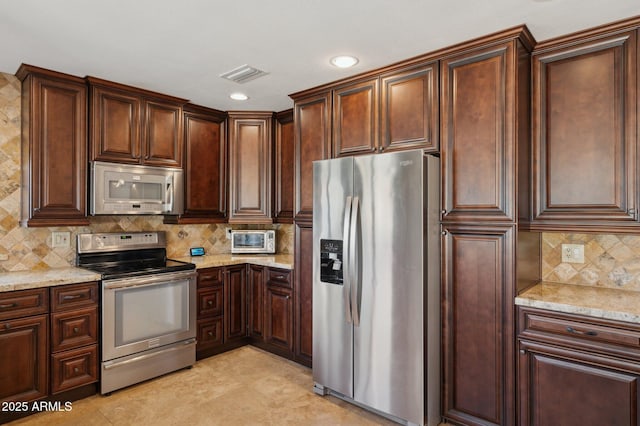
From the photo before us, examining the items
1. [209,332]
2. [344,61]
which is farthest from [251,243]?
[344,61]

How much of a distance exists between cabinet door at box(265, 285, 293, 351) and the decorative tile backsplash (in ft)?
6.95

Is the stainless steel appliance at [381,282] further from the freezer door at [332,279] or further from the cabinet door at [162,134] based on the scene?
the cabinet door at [162,134]

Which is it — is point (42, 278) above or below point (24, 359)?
above

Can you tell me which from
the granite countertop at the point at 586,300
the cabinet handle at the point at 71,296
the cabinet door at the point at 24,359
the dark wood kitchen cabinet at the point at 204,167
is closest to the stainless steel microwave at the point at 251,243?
the dark wood kitchen cabinet at the point at 204,167

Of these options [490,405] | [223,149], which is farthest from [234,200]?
[490,405]

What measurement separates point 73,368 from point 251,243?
194 cm

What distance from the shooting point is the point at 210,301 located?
12.1 ft

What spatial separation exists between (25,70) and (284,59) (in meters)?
1.93

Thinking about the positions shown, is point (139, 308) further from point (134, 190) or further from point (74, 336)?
point (134, 190)

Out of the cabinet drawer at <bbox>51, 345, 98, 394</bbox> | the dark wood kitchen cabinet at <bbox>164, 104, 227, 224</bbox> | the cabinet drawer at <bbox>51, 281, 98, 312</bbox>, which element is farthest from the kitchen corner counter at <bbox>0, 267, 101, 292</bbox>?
the dark wood kitchen cabinet at <bbox>164, 104, 227, 224</bbox>

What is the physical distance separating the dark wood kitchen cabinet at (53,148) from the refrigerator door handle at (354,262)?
2144 millimetres

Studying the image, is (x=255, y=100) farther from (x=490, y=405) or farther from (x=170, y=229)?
(x=490, y=405)

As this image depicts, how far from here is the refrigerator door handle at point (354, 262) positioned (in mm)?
2648

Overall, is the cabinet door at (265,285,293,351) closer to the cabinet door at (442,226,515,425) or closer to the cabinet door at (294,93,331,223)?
the cabinet door at (294,93,331,223)
